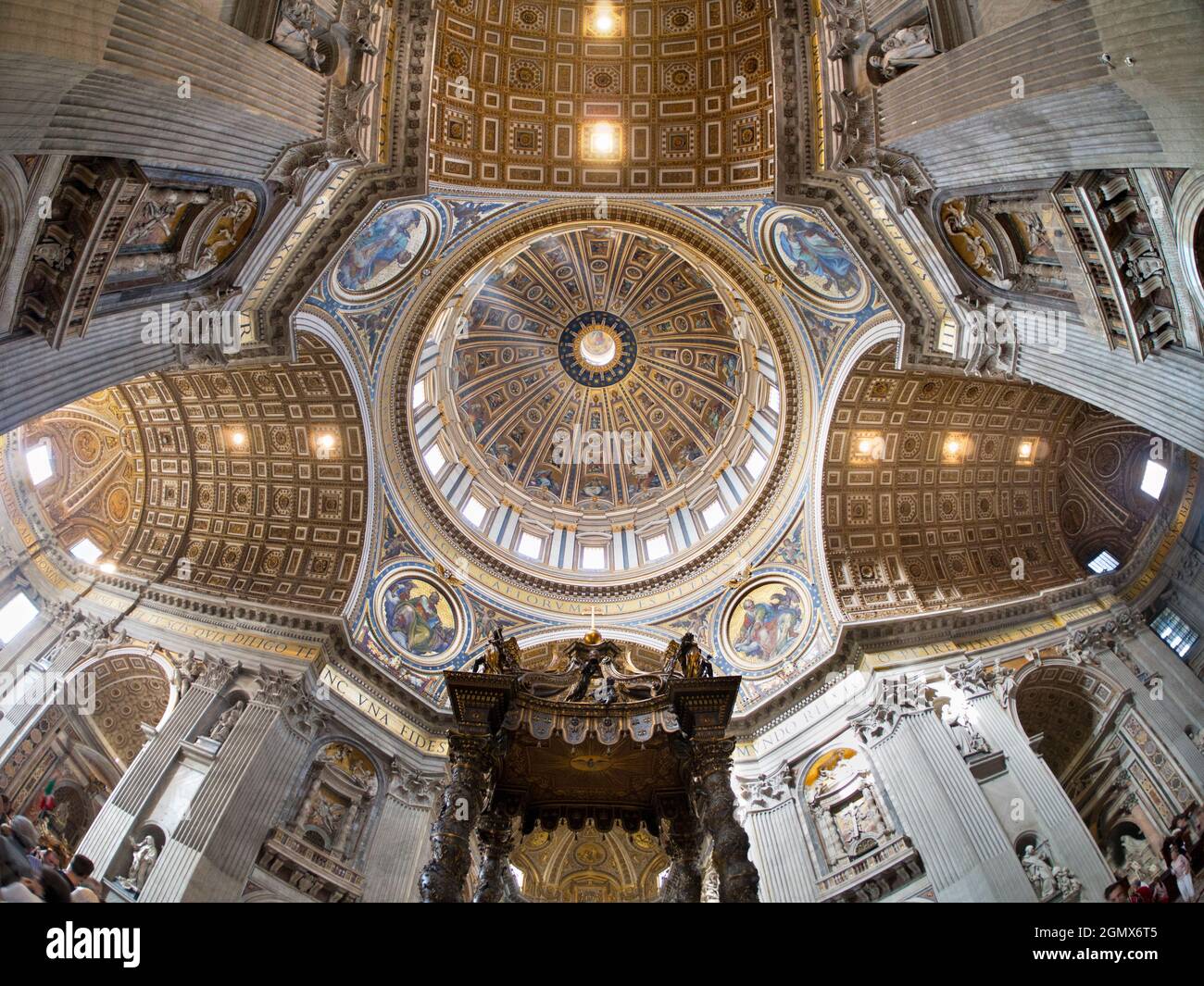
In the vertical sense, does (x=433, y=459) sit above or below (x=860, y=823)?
above

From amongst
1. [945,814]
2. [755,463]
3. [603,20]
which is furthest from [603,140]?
[945,814]

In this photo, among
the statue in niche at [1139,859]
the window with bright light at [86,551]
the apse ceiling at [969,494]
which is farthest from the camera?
the apse ceiling at [969,494]

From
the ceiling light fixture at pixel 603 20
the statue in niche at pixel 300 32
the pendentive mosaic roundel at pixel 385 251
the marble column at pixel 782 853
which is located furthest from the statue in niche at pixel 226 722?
the ceiling light fixture at pixel 603 20

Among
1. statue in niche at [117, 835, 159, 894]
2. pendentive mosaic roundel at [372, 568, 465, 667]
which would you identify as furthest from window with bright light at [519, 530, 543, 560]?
statue in niche at [117, 835, 159, 894]

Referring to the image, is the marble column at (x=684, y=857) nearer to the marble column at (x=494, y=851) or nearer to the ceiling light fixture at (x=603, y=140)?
the marble column at (x=494, y=851)

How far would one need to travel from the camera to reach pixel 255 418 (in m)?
19.1

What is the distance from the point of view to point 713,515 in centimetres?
2620

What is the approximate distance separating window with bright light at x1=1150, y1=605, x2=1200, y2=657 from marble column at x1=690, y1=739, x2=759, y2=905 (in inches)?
476

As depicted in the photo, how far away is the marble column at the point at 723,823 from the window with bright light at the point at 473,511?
15159 mm

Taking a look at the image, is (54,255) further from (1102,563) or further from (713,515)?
(1102,563)

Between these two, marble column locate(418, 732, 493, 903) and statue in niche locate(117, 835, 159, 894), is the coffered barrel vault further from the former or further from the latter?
statue in niche locate(117, 835, 159, 894)

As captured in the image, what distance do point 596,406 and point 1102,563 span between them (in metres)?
18.7

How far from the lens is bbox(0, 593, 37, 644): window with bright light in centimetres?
1552

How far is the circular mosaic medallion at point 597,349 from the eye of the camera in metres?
30.2
